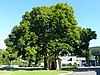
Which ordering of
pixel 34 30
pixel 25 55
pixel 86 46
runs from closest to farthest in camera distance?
pixel 25 55 → pixel 34 30 → pixel 86 46

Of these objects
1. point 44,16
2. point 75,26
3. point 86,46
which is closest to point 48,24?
point 44,16

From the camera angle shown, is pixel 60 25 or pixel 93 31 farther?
pixel 93 31

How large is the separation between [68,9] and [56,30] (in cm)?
528

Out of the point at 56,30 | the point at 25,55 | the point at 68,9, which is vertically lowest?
the point at 25,55

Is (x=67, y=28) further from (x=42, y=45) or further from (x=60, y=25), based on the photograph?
(x=42, y=45)

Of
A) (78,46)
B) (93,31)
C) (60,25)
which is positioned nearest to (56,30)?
(60,25)

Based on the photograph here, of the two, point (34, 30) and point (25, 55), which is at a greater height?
point (34, 30)

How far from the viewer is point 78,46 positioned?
211 feet

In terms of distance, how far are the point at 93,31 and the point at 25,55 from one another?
1858cm

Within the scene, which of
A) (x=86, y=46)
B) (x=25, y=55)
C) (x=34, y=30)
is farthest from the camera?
(x=86, y=46)

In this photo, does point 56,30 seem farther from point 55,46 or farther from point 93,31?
point 93,31

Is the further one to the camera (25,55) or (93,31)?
(93,31)

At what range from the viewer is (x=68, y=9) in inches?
2512

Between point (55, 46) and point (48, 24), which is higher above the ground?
point (48, 24)
